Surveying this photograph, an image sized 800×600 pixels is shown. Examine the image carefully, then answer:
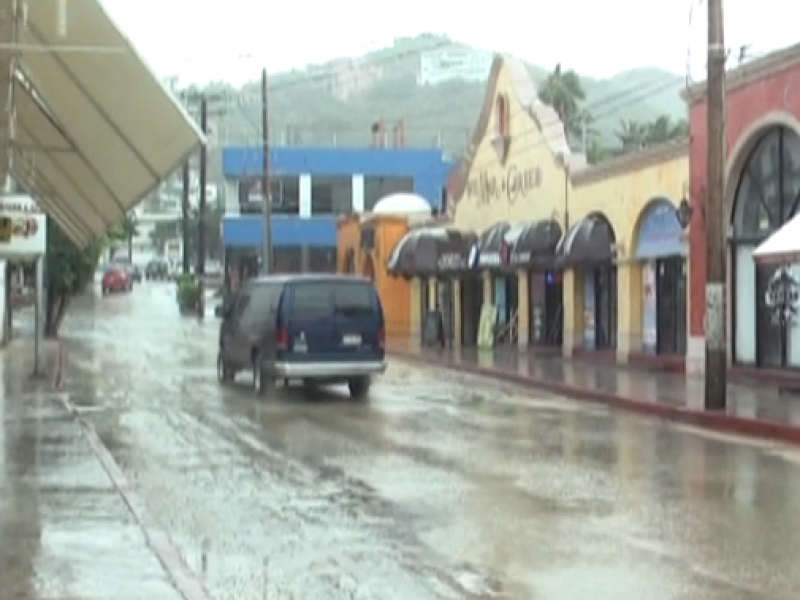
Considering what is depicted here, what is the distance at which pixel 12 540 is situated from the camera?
10750mm

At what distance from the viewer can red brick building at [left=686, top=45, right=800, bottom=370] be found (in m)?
25.9

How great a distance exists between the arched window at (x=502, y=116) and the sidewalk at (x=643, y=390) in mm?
7460

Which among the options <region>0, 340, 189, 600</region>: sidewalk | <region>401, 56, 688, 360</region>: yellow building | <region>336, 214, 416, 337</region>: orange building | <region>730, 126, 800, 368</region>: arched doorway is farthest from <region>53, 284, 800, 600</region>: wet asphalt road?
<region>336, 214, 416, 337</region>: orange building

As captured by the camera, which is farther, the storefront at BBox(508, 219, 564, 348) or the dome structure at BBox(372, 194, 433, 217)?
the dome structure at BBox(372, 194, 433, 217)

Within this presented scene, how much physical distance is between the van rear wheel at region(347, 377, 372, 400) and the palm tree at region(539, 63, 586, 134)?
58.4m

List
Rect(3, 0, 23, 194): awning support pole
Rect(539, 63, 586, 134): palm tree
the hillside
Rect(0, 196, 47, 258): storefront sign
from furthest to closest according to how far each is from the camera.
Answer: Rect(539, 63, 586, 134): palm tree, the hillside, Rect(0, 196, 47, 258): storefront sign, Rect(3, 0, 23, 194): awning support pole

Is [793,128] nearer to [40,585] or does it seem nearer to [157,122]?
[157,122]

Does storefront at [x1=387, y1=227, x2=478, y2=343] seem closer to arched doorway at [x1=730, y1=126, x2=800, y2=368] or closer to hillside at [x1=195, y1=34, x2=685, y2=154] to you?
hillside at [x1=195, y1=34, x2=685, y2=154]

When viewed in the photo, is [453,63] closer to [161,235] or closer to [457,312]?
[457,312]

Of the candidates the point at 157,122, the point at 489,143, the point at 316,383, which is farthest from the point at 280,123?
the point at 157,122

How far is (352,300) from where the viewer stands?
25453mm

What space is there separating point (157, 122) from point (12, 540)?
20.7ft

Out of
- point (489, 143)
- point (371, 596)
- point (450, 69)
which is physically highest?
point (450, 69)

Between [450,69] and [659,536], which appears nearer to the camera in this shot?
[659,536]
